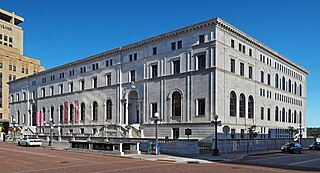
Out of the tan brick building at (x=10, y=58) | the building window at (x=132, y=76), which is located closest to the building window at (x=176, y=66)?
the building window at (x=132, y=76)

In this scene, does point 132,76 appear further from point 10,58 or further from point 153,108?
point 10,58

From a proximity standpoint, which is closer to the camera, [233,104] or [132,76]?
[233,104]

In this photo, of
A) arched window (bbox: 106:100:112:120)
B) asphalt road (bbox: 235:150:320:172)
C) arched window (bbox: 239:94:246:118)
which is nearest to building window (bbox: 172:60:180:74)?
arched window (bbox: 239:94:246:118)

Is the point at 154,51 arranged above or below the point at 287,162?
above

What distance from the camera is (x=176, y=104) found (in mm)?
56125

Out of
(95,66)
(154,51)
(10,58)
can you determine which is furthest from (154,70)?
(10,58)

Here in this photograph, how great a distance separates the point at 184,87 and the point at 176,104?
3550 millimetres

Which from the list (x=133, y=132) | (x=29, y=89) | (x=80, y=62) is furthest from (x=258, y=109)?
(x=29, y=89)

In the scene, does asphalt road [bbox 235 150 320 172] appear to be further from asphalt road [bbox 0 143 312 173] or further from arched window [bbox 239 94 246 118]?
arched window [bbox 239 94 246 118]

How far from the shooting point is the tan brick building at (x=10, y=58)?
113 metres

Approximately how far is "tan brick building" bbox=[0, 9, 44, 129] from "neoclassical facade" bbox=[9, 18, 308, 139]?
3750 cm

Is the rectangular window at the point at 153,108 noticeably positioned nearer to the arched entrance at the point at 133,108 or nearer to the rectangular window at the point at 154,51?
the arched entrance at the point at 133,108

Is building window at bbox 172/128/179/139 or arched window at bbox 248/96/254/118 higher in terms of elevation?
arched window at bbox 248/96/254/118

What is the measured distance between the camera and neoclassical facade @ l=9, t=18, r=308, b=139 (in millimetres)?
51781
